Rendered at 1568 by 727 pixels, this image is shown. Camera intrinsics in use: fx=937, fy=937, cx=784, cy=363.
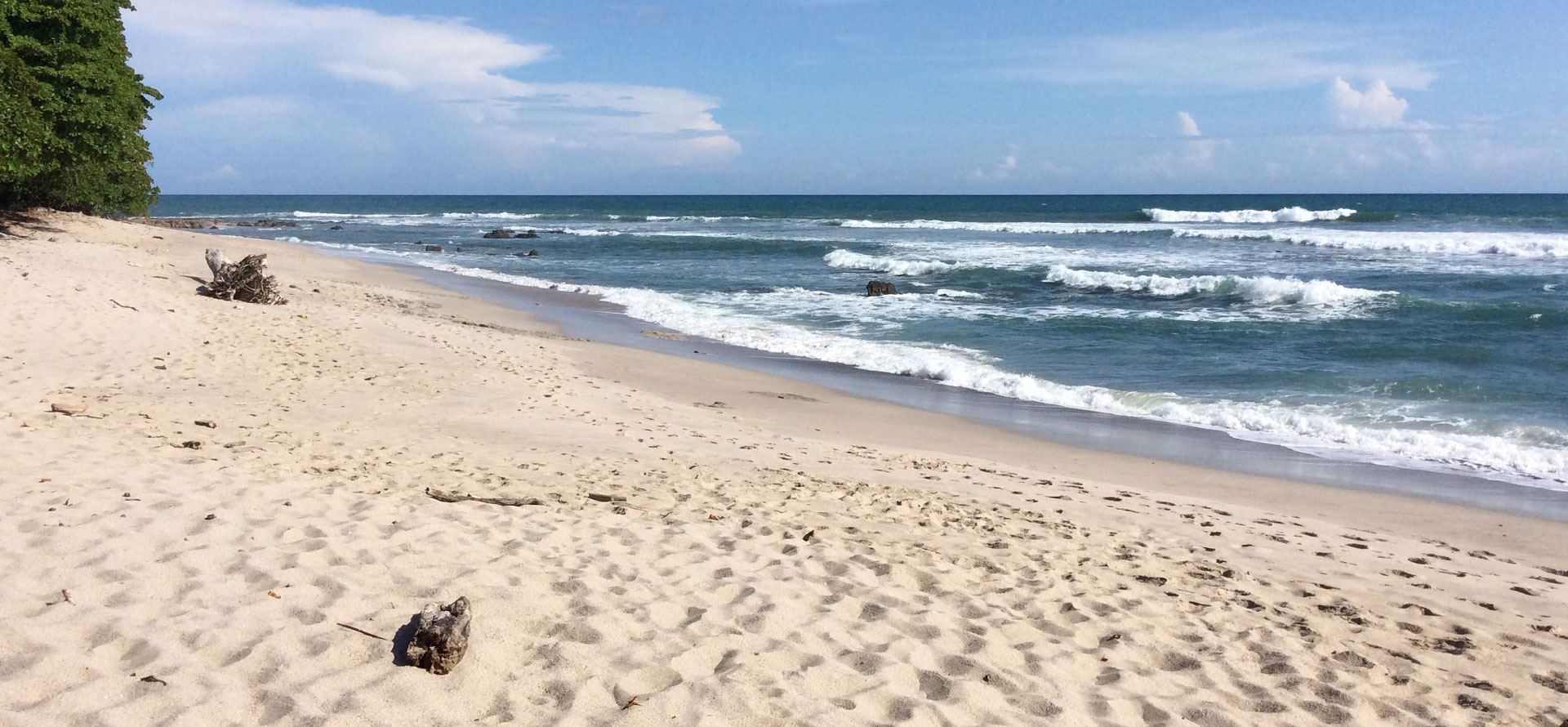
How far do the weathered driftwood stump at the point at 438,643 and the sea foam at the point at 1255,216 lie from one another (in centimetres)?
6378

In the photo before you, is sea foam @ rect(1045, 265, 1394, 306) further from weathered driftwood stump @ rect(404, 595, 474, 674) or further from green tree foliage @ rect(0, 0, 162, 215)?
green tree foliage @ rect(0, 0, 162, 215)

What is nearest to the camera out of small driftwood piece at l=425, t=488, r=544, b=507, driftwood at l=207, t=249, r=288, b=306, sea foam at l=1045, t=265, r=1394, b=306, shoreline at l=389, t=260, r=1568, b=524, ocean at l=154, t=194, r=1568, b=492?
small driftwood piece at l=425, t=488, r=544, b=507

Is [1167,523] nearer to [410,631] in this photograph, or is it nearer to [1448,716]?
[1448,716]

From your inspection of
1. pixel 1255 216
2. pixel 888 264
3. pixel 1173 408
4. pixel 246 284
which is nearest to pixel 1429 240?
pixel 888 264

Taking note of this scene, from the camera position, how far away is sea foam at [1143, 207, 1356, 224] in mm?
58562

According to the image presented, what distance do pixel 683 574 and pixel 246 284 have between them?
11.3 metres

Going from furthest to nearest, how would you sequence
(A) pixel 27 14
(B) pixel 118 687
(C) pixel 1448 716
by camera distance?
(A) pixel 27 14
(C) pixel 1448 716
(B) pixel 118 687

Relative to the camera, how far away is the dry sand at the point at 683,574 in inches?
134

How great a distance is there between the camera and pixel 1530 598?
5305mm

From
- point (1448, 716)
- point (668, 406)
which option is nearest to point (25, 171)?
point (668, 406)

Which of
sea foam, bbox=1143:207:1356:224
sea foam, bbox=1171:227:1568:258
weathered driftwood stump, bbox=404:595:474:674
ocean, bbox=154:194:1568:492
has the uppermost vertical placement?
sea foam, bbox=1143:207:1356:224

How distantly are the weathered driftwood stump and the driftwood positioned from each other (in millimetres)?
11598

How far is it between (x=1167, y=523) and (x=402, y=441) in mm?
5541

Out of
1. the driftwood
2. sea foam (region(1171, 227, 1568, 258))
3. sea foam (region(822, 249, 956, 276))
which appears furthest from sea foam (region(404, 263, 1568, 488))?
sea foam (region(1171, 227, 1568, 258))
